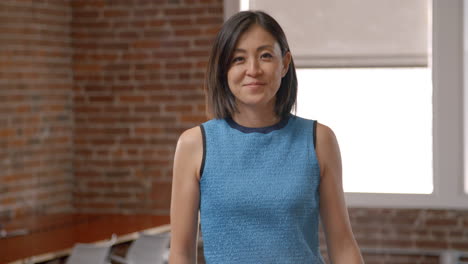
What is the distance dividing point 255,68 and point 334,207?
0.93ft

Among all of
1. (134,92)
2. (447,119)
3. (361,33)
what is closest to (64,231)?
(134,92)

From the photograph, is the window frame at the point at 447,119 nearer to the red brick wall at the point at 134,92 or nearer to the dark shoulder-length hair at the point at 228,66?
the red brick wall at the point at 134,92

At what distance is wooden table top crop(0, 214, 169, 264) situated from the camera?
4198 mm

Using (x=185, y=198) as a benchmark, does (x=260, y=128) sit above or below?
above

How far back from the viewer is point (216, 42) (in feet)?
4.52

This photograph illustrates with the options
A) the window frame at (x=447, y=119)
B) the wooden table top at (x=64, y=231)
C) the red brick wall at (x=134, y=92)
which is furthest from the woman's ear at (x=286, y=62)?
the red brick wall at (x=134, y=92)

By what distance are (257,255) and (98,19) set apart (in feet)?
16.6

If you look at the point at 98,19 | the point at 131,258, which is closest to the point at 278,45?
the point at 131,258

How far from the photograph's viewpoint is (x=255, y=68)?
1.34 meters

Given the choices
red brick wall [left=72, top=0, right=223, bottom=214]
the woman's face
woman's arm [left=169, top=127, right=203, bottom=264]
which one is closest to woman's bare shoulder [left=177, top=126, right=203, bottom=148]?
woman's arm [left=169, top=127, right=203, bottom=264]

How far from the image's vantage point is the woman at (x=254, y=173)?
1.34 meters

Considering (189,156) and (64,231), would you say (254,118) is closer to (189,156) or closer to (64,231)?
(189,156)

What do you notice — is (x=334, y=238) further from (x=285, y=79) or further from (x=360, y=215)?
→ (x=360, y=215)

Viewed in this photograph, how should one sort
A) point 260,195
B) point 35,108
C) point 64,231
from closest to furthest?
point 260,195 → point 64,231 → point 35,108
